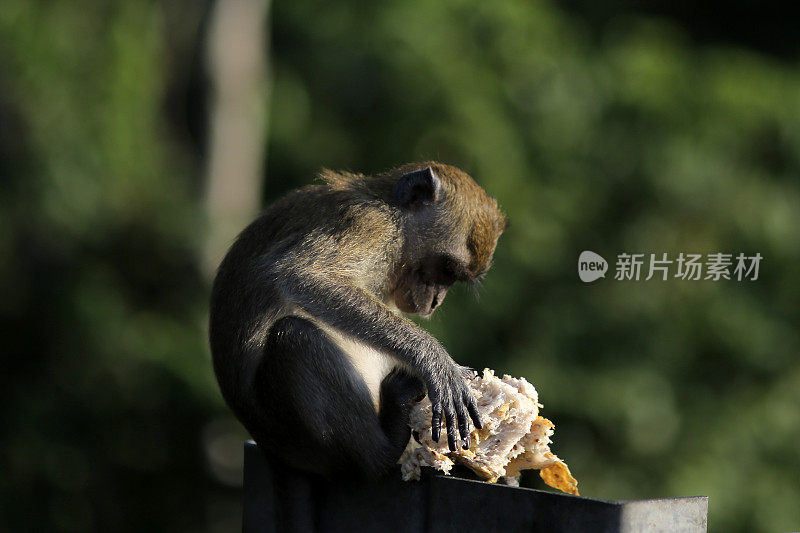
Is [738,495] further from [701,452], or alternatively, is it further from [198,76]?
[198,76]

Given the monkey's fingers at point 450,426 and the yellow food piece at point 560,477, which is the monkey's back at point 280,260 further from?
the yellow food piece at point 560,477

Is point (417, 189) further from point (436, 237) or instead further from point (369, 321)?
point (369, 321)

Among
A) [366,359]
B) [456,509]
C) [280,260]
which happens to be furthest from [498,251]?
[456,509]

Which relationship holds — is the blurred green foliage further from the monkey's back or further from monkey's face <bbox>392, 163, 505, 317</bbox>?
the monkey's back

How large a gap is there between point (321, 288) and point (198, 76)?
6406mm

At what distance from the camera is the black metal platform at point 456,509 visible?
2703 mm

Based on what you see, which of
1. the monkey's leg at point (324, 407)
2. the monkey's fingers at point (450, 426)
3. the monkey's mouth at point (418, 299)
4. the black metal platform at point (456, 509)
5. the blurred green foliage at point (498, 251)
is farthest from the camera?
the blurred green foliage at point (498, 251)

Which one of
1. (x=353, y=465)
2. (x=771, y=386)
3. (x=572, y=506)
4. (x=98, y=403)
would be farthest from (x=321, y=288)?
(x=771, y=386)

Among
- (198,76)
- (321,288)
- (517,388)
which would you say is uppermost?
(198,76)

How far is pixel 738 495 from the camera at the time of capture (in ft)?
30.3

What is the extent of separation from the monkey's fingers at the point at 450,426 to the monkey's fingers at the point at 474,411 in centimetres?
6

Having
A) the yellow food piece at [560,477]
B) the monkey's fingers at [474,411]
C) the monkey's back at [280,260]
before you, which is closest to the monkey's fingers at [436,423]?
the monkey's fingers at [474,411]

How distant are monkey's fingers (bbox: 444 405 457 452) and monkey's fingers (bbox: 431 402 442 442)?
21mm

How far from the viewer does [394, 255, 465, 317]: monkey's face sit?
3.89 m
